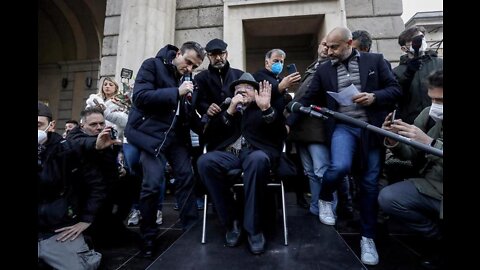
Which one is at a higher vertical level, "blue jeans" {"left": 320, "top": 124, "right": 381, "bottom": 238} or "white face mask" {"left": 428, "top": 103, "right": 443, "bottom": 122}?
"white face mask" {"left": 428, "top": 103, "right": 443, "bottom": 122}

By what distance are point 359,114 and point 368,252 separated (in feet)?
3.81

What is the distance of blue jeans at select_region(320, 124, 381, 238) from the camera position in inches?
92.1

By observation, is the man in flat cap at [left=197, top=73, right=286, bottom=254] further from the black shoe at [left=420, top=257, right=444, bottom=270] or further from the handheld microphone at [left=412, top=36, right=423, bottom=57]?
the handheld microphone at [left=412, top=36, right=423, bottom=57]

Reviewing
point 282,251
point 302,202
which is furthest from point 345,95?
point 302,202

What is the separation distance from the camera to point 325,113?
2191 millimetres

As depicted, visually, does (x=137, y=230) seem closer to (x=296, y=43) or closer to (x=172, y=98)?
(x=172, y=98)

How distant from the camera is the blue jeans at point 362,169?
2340 mm

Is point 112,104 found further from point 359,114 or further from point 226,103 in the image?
point 359,114

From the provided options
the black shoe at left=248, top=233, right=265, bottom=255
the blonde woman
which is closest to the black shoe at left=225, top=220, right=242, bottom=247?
the black shoe at left=248, top=233, right=265, bottom=255

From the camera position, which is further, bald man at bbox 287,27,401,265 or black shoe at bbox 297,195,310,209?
black shoe at bbox 297,195,310,209

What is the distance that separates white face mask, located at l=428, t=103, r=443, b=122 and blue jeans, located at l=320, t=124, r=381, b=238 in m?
0.49

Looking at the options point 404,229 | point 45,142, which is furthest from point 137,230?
point 404,229

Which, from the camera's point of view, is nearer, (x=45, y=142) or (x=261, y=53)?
(x=45, y=142)

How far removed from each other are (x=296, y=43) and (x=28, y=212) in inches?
272
